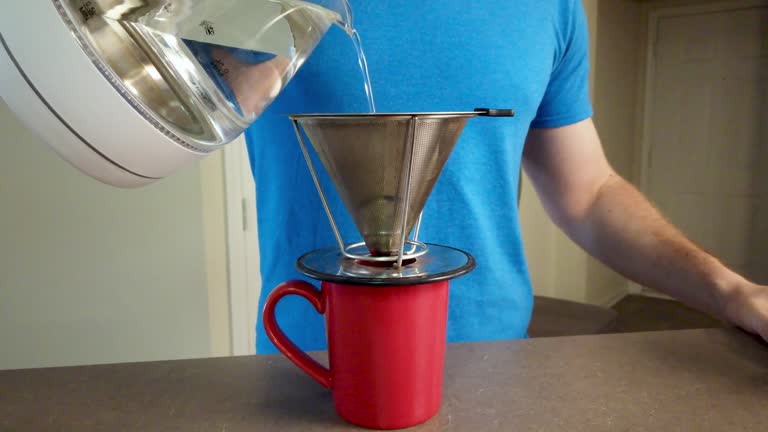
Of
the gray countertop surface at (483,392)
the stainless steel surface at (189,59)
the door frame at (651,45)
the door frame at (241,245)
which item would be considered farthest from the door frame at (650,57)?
the stainless steel surface at (189,59)

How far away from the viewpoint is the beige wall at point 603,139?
3.10 metres

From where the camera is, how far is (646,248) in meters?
0.87

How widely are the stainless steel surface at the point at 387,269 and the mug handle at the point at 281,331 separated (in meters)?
0.02

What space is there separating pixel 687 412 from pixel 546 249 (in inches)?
107

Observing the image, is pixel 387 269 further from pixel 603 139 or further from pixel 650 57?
pixel 650 57

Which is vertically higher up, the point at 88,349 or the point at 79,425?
the point at 79,425

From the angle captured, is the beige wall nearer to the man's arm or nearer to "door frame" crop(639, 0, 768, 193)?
"door frame" crop(639, 0, 768, 193)

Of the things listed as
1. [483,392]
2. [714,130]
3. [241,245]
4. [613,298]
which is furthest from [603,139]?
[483,392]

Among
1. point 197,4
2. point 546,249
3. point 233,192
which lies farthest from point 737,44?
point 197,4

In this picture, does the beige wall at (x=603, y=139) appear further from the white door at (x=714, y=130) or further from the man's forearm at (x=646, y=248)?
the man's forearm at (x=646, y=248)

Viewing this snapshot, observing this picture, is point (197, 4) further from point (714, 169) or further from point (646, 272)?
point (714, 169)

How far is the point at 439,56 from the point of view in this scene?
2.74 ft

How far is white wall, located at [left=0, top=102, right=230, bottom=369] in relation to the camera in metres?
1.29

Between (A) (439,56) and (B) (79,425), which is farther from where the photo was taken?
(A) (439,56)
